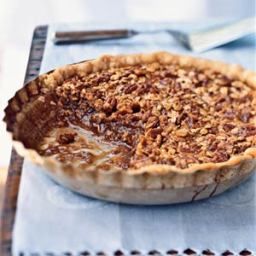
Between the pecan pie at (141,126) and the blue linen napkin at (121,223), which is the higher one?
the pecan pie at (141,126)

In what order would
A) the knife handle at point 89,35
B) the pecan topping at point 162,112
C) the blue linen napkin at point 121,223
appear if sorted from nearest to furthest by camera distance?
1. the blue linen napkin at point 121,223
2. the pecan topping at point 162,112
3. the knife handle at point 89,35

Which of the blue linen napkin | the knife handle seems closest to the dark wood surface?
the blue linen napkin

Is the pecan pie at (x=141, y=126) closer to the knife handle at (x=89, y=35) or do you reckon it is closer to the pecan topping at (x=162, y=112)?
the pecan topping at (x=162, y=112)

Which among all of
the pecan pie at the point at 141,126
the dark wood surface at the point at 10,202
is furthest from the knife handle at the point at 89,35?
the dark wood surface at the point at 10,202

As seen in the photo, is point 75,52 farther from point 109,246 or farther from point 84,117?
point 109,246

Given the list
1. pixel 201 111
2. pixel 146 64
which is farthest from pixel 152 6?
pixel 201 111

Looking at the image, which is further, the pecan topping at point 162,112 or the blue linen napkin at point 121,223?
the pecan topping at point 162,112

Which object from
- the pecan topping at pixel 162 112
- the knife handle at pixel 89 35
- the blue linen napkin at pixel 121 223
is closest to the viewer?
the blue linen napkin at pixel 121 223
